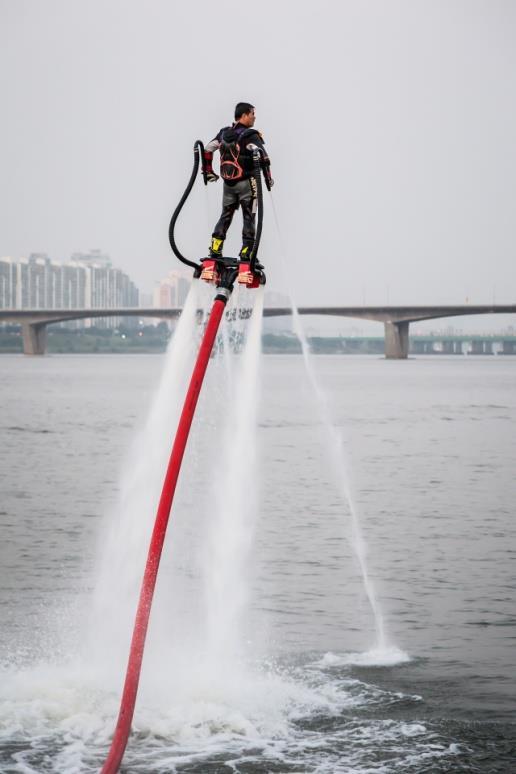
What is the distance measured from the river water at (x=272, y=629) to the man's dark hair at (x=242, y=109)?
157 inches

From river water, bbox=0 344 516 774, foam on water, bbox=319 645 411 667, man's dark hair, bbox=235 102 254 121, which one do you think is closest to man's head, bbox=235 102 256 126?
man's dark hair, bbox=235 102 254 121

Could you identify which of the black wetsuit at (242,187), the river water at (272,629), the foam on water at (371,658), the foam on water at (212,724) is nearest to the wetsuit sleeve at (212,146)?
the black wetsuit at (242,187)

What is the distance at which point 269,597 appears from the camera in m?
27.9

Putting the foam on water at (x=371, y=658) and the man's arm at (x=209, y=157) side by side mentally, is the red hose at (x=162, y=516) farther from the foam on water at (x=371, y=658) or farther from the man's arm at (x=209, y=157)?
the foam on water at (x=371, y=658)

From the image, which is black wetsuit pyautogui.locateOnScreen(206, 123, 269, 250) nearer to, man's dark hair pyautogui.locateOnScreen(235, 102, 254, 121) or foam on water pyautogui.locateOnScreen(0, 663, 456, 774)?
man's dark hair pyautogui.locateOnScreen(235, 102, 254, 121)

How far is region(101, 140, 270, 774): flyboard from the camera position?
13.6m

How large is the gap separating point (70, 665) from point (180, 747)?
4.06 m

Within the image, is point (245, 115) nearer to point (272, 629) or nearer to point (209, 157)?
point (209, 157)

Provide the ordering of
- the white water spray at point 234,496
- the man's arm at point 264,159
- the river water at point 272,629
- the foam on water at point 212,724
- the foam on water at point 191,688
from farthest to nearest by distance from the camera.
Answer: the river water at point 272,629
the foam on water at point 212,724
the foam on water at point 191,688
the white water spray at point 234,496
the man's arm at point 264,159

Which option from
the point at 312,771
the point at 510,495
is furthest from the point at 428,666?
the point at 510,495

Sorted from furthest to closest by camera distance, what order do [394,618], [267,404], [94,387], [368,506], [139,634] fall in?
[94,387] < [267,404] < [368,506] < [394,618] < [139,634]

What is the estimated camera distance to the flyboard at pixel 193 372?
44.6 ft

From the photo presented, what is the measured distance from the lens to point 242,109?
1410cm

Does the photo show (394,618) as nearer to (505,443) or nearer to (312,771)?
(312,771)
